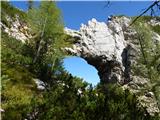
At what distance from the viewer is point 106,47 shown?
182ft

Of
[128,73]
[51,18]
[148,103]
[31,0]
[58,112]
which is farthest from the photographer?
[31,0]

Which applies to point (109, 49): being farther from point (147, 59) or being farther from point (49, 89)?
point (49, 89)

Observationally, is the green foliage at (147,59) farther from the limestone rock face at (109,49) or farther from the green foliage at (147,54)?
the limestone rock face at (109,49)

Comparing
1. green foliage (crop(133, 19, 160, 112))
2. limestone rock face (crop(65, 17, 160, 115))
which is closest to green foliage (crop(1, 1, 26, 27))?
limestone rock face (crop(65, 17, 160, 115))

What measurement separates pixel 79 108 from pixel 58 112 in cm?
235

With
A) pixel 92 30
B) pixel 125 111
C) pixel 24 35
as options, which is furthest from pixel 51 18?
pixel 125 111

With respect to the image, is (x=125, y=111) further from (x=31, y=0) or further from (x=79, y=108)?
(x=31, y=0)

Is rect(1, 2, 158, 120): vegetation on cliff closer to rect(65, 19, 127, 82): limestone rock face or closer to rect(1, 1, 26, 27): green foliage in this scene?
rect(1, 1, 26, 27): green foliage

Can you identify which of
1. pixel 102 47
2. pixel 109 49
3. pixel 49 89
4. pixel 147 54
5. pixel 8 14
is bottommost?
pixel 49 89

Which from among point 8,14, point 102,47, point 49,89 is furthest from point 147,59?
point 8,14

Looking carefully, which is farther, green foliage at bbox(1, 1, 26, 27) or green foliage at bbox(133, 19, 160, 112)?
green foliage at bbox(1, 1, 26, 27)

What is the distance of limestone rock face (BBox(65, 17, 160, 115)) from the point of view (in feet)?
165

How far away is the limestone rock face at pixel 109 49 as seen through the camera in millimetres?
50312

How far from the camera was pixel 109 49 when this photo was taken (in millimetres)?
54781
